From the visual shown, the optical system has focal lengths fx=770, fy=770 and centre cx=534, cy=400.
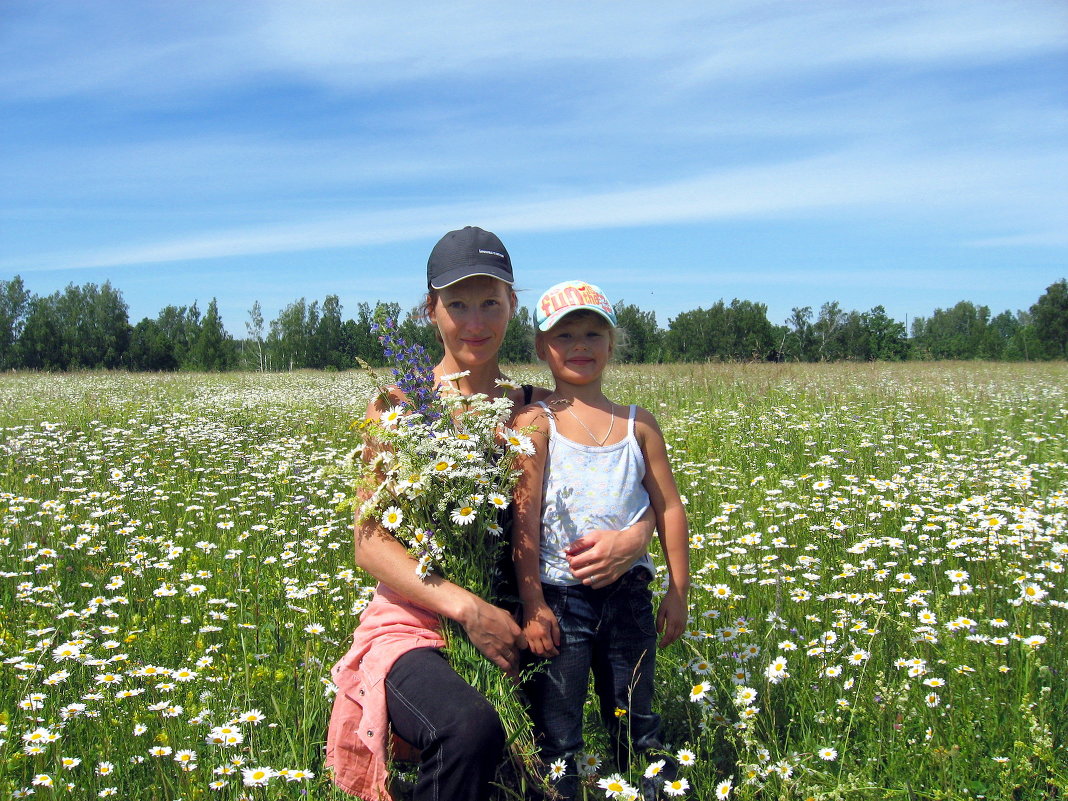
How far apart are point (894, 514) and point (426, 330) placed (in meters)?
3.18

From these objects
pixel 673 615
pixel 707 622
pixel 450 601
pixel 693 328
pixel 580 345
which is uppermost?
pixel 693 328

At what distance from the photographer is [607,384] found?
12547 mm

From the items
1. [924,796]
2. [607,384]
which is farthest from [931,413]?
[924,796]

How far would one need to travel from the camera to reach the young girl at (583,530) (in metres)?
2.18

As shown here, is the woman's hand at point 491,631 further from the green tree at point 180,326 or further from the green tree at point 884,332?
the green tree at point 180,326

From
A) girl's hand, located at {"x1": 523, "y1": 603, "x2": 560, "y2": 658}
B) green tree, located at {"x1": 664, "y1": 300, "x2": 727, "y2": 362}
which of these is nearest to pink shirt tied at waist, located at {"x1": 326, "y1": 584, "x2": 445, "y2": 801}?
girl's hand, located at {"x1": 523, "y1": 603, "x2": 560, "y2": 658}

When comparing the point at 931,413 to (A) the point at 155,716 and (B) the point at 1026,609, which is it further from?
(A) the point at 155,716

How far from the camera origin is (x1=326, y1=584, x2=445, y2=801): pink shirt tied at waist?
2.01 meters

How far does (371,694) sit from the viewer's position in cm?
202

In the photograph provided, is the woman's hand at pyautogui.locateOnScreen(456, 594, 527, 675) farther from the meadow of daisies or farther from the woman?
the meadow of daisies

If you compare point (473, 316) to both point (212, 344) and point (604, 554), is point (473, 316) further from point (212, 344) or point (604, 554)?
point (212, 344)

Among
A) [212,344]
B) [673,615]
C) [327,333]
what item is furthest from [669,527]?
[212,344]

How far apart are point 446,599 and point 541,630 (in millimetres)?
274

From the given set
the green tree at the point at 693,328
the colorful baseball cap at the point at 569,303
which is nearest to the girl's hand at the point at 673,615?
the colorful baseball cap at the point at 569,303
